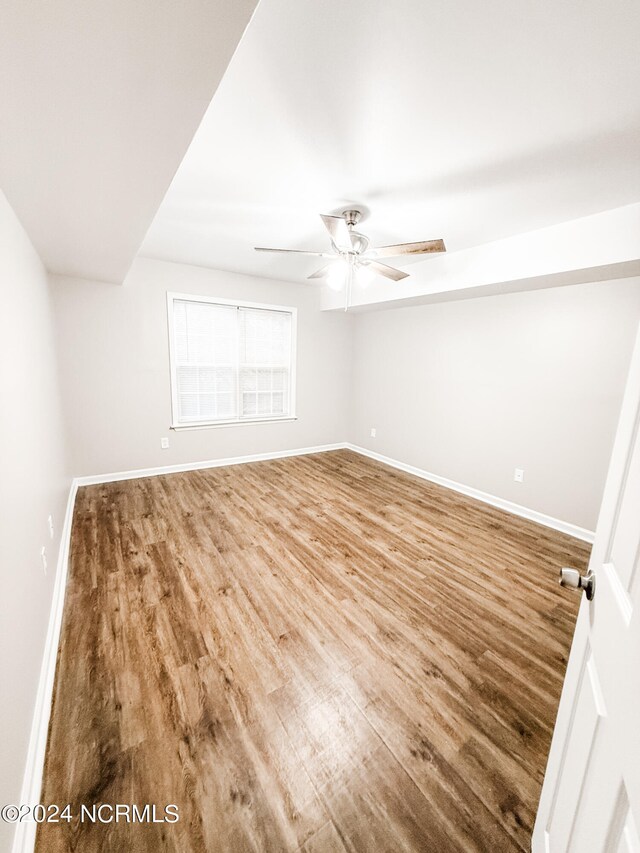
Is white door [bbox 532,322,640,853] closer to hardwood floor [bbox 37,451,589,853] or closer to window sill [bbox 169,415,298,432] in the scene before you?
hardwood floor [bbox 37,451,589,853]

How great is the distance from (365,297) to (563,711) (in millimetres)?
4098

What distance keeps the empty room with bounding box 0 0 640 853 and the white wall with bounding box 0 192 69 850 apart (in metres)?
0.02

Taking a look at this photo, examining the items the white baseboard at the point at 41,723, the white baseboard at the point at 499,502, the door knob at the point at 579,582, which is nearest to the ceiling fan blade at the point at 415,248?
the door knob at the point at 579,582

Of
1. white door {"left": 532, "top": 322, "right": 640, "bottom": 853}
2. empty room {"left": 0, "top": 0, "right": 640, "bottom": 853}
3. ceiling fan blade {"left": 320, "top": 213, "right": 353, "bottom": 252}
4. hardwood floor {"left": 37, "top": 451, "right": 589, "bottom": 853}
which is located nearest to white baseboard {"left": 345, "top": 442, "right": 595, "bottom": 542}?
empty room {"left": 0, "top": 0, "right": 640, "bottom": 853}

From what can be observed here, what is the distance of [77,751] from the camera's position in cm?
123

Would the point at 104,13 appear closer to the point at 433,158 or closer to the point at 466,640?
the point at 433,158

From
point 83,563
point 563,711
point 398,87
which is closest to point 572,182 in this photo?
point 398,87

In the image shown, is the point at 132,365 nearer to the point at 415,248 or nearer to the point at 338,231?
the point at 338,231

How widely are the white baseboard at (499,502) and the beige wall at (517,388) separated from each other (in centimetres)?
6

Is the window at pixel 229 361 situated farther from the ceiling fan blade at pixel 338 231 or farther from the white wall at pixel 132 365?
the ceiling fan blade at pixel 338 231

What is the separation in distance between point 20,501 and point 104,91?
4.70 feet

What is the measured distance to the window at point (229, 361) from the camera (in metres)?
4.02

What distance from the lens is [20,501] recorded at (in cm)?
136

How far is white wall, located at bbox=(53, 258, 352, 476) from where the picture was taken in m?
3.46
